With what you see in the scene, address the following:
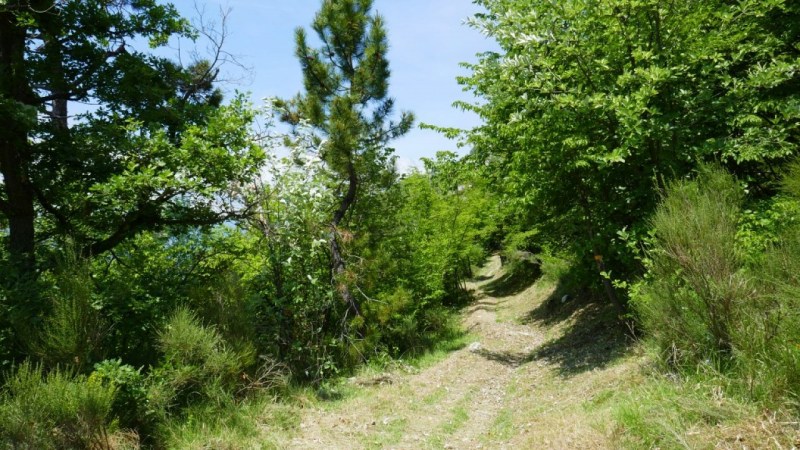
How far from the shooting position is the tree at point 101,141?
6703 millimetres

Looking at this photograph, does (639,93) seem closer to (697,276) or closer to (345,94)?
(697,276)

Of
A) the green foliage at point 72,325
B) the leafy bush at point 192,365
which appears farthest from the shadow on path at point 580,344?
the green foliage at point 72,325

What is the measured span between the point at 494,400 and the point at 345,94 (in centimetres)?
714

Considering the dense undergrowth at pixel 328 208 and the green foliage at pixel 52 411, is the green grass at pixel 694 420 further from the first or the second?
the green foliage at pixel 52 411

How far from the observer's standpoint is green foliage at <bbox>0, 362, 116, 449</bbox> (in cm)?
457

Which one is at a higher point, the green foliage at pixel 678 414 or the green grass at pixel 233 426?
the green foliage at pixel 678 414

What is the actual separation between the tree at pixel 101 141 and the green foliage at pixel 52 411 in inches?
75.3

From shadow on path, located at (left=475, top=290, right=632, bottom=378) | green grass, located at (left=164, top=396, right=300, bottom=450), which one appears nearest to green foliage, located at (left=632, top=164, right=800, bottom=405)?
shadow on path, located at (left=475, top=290, right=632, bottom=378)

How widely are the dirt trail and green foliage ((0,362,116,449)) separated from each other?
2240mm

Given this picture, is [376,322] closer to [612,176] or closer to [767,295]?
[612,176]

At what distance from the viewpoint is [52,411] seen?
15.6ft

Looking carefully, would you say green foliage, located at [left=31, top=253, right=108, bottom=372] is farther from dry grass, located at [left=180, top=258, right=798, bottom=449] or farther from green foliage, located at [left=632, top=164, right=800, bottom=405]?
green foliage, located at [left=632, top=164, right=800, bottom=405]

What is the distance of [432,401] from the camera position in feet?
27.5

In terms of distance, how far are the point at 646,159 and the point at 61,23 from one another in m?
8.79
